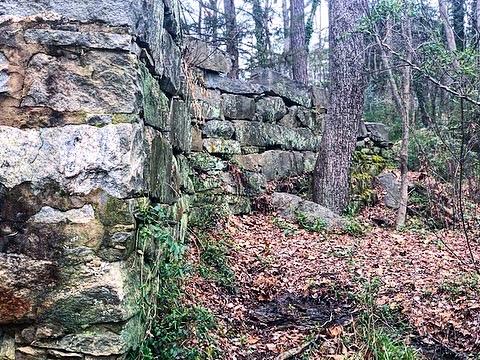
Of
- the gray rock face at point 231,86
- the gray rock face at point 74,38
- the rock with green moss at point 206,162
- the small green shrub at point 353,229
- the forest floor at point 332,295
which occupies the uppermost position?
the gray rock face at point 231,86

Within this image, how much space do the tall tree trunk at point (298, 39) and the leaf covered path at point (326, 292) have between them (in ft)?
18.5

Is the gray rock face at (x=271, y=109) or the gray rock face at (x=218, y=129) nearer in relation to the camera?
the gray rock face at (x=218, y=129)

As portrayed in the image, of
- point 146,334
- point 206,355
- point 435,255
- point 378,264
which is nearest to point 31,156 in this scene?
point 146,334

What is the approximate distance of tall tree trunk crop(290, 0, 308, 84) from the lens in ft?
34.7

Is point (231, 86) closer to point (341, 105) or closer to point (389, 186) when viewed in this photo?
point (341, 105)

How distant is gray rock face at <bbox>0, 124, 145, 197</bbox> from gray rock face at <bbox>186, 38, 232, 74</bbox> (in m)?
3.34

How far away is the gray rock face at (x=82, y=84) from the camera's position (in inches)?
87.8

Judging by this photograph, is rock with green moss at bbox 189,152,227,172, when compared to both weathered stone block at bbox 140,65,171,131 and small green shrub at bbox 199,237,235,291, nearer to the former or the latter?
small green shrub at bbox 199,237,235,291

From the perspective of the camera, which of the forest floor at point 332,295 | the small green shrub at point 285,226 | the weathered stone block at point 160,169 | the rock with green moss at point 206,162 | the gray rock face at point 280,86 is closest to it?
the weathered stone block at point 160,169

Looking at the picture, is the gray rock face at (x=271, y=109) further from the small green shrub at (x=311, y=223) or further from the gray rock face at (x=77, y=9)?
the gray rock face at (x=77, y=9)

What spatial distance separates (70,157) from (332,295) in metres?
2.98

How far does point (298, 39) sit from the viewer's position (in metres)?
10.7

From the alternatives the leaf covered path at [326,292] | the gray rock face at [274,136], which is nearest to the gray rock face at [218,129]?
the gray rock face at [274,136]

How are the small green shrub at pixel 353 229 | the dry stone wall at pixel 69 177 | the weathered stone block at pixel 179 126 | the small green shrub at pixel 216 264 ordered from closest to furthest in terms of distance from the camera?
the dry stone wall at pixel 69 177
the weathered stone block at pixel 179 126
the small green shrub at pixel 216 264
the small green shrub at pixel 353 229
